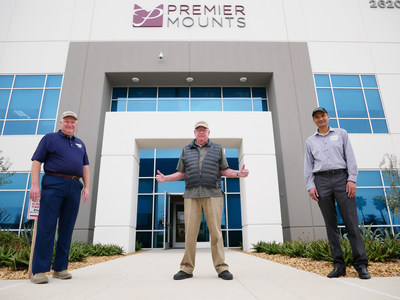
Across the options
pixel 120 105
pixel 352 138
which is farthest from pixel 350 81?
pixel 120 105

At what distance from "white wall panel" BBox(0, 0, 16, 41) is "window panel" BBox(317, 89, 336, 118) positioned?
14821 millimetres

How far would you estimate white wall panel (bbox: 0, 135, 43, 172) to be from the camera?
1005 centimetres

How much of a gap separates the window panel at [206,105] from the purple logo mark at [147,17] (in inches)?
159

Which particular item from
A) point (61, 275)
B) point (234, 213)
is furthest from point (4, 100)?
point (234, 213)

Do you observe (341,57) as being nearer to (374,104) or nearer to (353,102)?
(353,102)

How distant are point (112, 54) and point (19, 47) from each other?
445cm

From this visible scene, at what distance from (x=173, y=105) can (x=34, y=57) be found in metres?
6.68

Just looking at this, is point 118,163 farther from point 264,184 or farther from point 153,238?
point 264,184

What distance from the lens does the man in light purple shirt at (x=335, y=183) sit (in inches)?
133

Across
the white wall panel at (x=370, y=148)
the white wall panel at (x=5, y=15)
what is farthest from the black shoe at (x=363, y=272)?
the white wall panel at (x=5, y=15)

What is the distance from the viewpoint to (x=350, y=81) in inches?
453

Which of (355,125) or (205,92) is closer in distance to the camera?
(355,125)

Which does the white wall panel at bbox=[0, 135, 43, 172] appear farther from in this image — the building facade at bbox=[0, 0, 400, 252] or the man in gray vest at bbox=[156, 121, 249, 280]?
the man in gray vest at bbox=[156, 121, 249, 280]

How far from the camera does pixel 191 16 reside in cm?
1216
